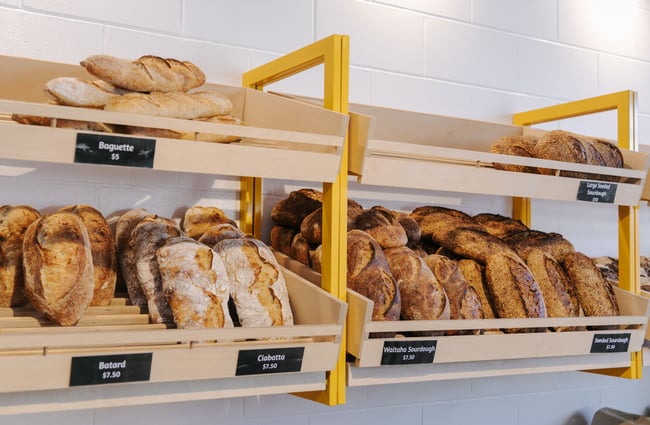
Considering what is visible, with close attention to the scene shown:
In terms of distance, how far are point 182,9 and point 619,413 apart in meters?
1.94

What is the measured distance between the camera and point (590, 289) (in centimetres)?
187

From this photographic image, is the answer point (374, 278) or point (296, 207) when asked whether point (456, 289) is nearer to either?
point (374, 278)

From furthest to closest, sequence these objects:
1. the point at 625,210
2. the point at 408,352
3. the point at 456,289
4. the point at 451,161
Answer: the point at 451,161
the point at 625,210
the point at 456,289
the point at 408,352

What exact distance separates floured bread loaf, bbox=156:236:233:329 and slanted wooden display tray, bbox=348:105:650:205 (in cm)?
36

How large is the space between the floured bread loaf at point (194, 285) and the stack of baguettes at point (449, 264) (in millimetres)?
314

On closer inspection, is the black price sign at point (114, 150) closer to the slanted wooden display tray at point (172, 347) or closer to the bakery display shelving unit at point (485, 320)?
the slanted wooden display tray at point (172, 347)

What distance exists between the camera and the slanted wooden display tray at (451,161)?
4.92 ft

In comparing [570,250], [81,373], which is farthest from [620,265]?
[81,373]

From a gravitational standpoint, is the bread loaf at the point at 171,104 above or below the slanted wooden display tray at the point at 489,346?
above

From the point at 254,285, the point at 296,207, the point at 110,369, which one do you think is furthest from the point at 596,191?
the point at 110,369

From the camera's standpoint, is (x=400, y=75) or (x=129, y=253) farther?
(x=400, y=75)

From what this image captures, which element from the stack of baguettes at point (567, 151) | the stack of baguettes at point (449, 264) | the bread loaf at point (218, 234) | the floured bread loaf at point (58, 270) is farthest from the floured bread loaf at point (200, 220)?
the stack of baguettes at point (567, 151)

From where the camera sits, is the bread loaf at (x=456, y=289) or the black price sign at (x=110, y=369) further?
the bread loaf at (x=456, y=289)

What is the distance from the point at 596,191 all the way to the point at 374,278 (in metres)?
0.67
